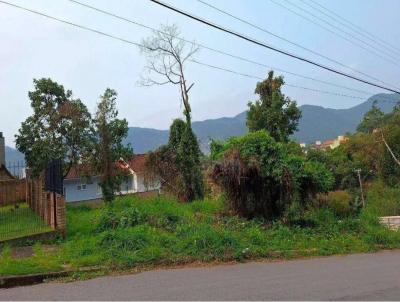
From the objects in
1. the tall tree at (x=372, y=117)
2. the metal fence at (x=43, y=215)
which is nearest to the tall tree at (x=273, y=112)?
the metal fence at (x=43, y=215)

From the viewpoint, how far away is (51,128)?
105 ft

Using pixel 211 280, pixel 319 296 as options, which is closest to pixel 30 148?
pixel 211 280

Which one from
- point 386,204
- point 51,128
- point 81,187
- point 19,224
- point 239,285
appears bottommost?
point 239,285

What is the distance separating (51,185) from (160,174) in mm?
16701

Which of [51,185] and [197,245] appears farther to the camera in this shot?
[51,185]

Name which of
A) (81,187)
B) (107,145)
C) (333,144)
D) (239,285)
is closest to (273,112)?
(107,145)

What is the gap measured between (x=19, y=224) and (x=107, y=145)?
17.9 meters

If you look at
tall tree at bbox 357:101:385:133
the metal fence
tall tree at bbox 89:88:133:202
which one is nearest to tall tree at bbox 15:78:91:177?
tall tree at bbox 89:88:133:202

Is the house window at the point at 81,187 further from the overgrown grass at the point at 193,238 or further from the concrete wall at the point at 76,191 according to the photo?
the overgrown grass at the point at 193,238

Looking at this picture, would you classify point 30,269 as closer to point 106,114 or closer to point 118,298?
point 118,298

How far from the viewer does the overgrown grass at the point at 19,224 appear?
14077 mm

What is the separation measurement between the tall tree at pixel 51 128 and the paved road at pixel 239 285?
2273 centimetres

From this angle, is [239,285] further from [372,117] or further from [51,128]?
[372,117]

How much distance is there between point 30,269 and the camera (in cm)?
978
